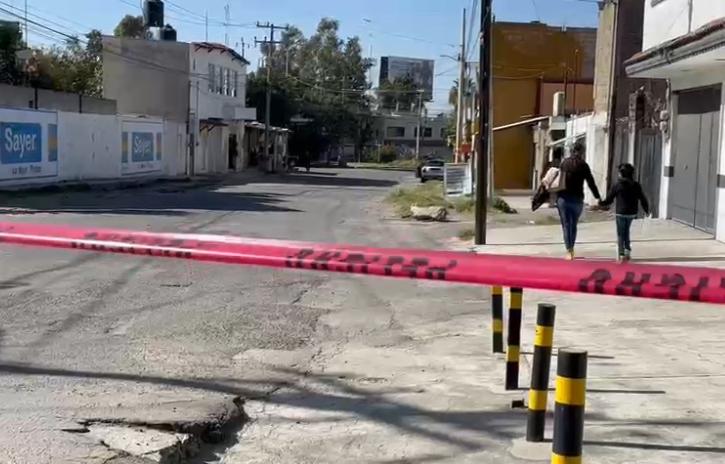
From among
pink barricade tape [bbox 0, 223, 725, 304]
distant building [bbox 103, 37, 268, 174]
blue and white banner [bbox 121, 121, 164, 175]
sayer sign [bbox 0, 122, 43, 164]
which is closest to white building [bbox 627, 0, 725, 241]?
pink barricade tape [bbox 0, 223, 725, 304]

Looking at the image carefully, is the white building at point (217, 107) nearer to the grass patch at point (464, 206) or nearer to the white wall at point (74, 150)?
the white wall at point (74, 150)

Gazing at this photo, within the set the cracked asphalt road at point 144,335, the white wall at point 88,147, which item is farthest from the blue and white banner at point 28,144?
the cracked asphalt road at point 144,335

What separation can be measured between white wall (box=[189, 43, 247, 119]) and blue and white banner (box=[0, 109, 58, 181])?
19.7 m

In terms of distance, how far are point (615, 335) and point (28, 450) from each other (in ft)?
18.6

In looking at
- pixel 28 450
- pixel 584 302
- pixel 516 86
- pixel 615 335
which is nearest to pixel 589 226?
pixel 584 302

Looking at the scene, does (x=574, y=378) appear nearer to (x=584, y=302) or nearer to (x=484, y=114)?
(x=584, y=302)

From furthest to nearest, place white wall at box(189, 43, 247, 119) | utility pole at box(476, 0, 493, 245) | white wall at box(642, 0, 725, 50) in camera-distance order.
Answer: white wall at box(189, 43, 247, 119)
utility pole at box(476, 0, 493, 245)
white wall at box(642, 0, 725, 50)

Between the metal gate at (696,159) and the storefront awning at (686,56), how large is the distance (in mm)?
611

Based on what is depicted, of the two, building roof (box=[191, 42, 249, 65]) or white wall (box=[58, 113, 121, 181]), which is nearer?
white wall (box=[58, 113, 121, 181])

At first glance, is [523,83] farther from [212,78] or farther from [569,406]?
[569,406]

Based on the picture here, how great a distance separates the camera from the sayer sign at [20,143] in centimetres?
3000

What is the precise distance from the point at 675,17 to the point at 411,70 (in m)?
106

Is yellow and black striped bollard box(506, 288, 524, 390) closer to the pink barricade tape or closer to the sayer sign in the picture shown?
the pink barricade tape

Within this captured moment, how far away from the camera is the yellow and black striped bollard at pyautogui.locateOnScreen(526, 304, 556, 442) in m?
4.95
